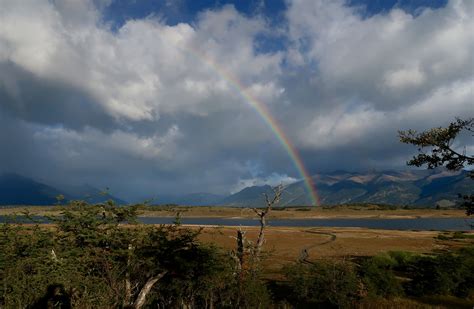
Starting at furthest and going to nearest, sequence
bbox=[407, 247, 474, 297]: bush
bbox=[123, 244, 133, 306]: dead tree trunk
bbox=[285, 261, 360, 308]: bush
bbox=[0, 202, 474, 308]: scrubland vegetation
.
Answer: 1. bbox=[407, 247, 474, 297]: bush
2. bbox=[285, 261, 360, 308]: bush
3. bbox=[0, 202, 474, 308]: scrubland vegetation
4. bbox=[123, 244, 133, 306]: dead tree trunk

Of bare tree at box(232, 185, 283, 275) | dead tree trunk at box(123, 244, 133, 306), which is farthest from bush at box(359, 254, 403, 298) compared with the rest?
dead tree trunk at box(123, 244, 133, 306)

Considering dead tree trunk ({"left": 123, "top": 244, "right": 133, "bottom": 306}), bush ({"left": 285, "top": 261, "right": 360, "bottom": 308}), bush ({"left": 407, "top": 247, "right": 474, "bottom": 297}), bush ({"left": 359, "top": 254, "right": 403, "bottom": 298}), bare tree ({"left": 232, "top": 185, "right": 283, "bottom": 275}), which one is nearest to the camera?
dead tree trunk ({"left": 123, "top": 244, "right": 133, "bottom": 306})

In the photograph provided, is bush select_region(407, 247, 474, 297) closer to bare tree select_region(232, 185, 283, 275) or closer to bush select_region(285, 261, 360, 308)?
bush select_region(285, 261, 360, 308)

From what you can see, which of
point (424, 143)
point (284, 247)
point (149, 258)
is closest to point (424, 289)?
point (424, 143)

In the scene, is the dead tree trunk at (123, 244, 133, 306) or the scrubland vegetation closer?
the dead tree trunk at (123, 244, 133, 306)

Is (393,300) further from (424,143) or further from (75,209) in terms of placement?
(75,209)

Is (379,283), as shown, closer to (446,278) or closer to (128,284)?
(446,278)

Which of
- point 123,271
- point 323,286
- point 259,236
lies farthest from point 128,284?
point 259,236

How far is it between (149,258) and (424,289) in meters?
22.1

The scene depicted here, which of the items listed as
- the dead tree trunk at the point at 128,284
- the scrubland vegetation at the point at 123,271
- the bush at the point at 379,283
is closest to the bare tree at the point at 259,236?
the scrubland vegetation at the point at 123,271

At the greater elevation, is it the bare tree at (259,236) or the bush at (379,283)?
the bare tree at (259,236)

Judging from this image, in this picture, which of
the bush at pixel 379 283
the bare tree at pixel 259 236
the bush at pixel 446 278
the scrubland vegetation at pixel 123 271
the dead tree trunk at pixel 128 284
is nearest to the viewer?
the dead tree trunk at pixel 128 284

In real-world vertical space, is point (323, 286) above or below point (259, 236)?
below

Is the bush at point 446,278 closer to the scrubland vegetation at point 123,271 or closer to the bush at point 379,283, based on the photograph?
the bush at point 379,283
